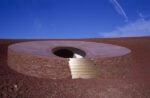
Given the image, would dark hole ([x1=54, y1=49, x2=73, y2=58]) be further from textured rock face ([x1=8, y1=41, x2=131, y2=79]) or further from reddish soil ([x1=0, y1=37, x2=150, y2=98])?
reddish soil ([x1=0, y1=37, x2=150, y2=98])

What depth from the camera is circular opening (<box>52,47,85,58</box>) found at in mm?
13031

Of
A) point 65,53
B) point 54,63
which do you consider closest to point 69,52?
point 65,53

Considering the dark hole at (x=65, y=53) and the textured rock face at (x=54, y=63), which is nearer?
the textured rock face at (x=54, y=63)

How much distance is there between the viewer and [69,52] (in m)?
13.4

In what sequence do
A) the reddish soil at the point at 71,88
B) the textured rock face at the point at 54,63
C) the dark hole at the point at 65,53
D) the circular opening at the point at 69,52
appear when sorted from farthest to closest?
the dark hole at the point at 65,53 → the circular opening at the point at 69,52 → the textured rock face at the point at 54,63 → the reddish soil at the point at 71,88

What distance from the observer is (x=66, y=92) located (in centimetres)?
809

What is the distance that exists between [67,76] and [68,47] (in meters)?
2.99

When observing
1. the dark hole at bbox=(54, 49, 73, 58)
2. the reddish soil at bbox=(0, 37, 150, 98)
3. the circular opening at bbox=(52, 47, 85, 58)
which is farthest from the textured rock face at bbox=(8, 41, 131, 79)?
the dark hole at bbox=(54, 49, 73, 58)

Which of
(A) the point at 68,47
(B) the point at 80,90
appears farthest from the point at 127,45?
(B) the point at 80,90

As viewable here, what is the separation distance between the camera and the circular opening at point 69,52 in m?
13.0

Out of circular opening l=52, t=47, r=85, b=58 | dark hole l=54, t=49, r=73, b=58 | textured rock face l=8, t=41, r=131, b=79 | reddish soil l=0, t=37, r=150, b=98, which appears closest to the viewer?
reddish soil l=0, t=37, r=150, b=98

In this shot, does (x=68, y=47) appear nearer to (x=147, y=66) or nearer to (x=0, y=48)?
(x=147, y=66)

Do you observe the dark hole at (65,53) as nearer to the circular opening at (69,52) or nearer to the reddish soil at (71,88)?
the circular opening at (69,52)

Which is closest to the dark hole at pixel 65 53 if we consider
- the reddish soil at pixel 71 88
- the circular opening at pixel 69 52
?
the circular opening at pixel 69 52
